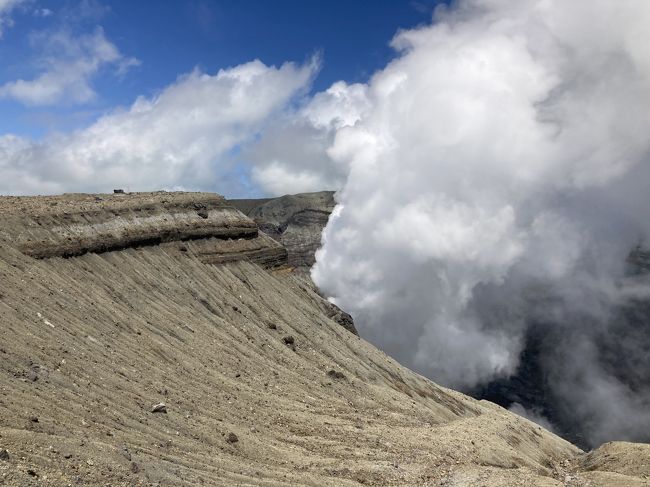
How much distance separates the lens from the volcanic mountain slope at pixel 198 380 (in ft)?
82.8

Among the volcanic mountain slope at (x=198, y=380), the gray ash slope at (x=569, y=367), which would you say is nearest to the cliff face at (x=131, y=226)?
the volcanic mountain slope at (x=198, y=380)

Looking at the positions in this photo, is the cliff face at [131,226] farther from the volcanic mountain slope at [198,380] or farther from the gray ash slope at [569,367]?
the gray ash slope at [569,367]

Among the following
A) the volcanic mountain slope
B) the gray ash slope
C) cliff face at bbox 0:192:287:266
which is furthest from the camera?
the gray ash slope

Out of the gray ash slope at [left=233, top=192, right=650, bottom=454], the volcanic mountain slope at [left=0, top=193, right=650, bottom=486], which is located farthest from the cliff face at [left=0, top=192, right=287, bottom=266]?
the gray ash slope at [left=233, top=192, right=650, bottom=454]

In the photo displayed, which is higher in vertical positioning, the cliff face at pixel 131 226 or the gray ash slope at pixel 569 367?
the gray ash slope at pixel 569 367

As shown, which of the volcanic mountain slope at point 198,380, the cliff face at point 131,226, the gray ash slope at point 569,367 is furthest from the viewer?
the gray ash slope at point 569,367

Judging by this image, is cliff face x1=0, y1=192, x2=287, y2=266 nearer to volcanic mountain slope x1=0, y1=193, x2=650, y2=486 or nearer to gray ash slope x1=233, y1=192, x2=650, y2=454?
volcanic mountain slope x1=0, y1=193, x2=650, y2=486

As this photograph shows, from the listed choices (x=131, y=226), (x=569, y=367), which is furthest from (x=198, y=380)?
(x=569, y=367)

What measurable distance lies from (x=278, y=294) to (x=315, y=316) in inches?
167

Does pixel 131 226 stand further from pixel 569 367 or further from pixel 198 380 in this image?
pixel 569 367

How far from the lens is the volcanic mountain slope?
25.2 metres

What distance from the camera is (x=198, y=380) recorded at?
37.4 meters

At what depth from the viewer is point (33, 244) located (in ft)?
137

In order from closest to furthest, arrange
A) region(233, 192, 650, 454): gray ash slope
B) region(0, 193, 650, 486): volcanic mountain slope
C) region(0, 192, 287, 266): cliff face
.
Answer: region(0, 193, 650, 486): volcanic mountain slope → region(0, 192, 287, 266): cliff face → region(233, 192, 650, 454): gray ash slope
